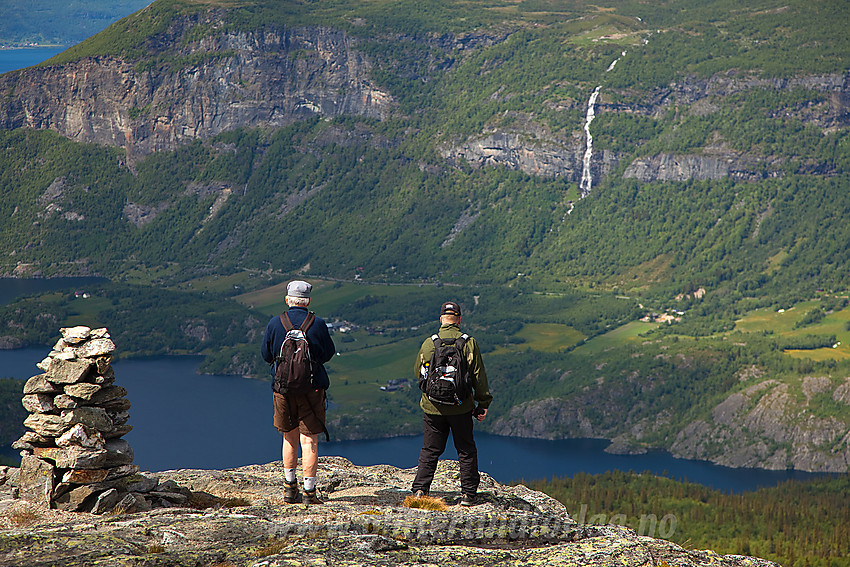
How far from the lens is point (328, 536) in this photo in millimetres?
24859

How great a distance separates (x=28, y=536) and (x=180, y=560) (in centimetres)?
341

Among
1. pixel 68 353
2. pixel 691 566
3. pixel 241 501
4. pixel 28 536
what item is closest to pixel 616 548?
pixel 691 566

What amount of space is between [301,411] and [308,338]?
195cm

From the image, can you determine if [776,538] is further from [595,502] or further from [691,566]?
[691,566]

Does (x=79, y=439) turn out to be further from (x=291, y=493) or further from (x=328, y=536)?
(x=328, y=536)

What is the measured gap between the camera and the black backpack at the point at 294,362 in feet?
90.3

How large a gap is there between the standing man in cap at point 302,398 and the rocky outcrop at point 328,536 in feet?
3.73

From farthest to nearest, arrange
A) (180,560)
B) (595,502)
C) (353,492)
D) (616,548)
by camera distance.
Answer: (595,502), (353,492), (616,548), (180,560)

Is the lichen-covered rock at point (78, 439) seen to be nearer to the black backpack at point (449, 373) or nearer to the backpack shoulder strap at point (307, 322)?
the backpack shoulder strap at point (307, 322)

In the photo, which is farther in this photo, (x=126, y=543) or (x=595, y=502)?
(x=595, y=502)

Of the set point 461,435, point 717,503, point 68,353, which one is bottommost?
point 717,503

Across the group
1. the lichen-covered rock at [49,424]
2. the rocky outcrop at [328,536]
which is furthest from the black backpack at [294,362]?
the lichen-covered rock at [49,424]

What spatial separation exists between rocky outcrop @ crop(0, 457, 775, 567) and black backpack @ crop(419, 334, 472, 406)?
2798mm

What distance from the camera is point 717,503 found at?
578 ft
